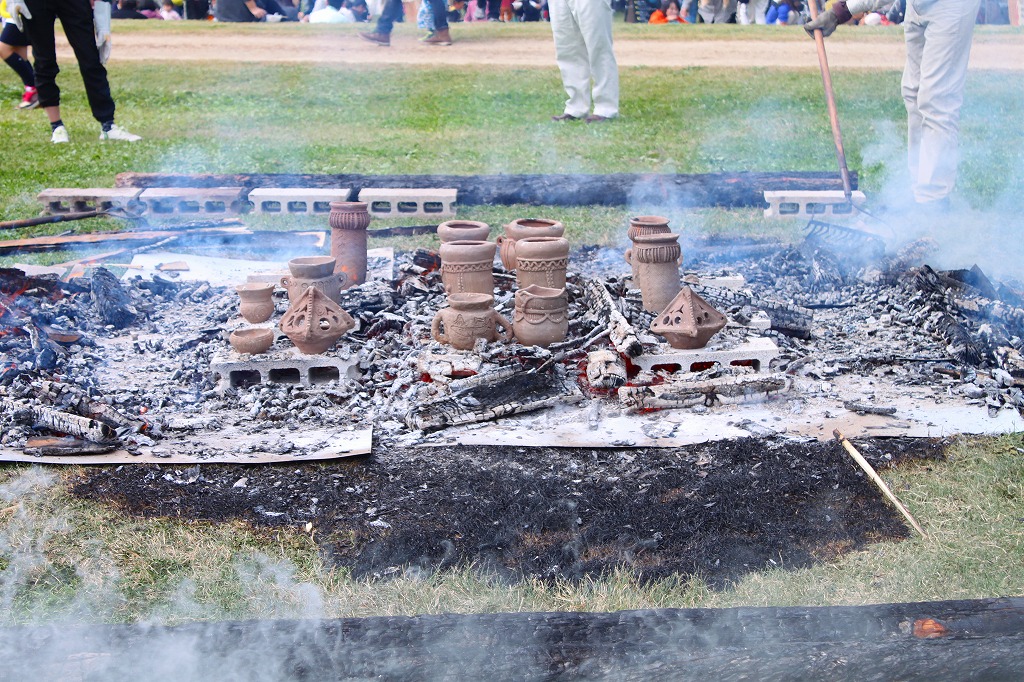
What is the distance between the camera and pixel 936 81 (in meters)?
9.59

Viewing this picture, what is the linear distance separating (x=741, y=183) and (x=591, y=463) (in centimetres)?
646

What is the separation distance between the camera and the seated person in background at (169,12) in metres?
23.3

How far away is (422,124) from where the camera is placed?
14688mm

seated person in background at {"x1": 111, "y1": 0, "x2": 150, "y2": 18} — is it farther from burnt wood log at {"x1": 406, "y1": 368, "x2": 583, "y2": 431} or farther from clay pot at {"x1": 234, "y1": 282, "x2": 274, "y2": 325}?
burnt wood log at {"x1": 406, "y1": 368, "x2": 583, "y2": 431}

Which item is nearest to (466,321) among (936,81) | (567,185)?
(567,185)

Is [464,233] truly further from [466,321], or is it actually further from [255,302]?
[255,302]

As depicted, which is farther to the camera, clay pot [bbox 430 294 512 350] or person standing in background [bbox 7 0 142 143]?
person standing in background [bbox 7 0 142 143]

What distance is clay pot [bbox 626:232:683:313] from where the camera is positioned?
6789 mm

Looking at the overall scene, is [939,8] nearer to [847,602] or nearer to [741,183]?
[741,183]

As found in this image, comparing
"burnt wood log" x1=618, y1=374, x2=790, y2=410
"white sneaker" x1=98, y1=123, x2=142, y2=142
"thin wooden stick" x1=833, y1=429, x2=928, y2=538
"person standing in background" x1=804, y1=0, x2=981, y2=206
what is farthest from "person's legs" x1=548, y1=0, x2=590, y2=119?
"thin wooden stick" x1=833, y1=429, x2=928, y2=538

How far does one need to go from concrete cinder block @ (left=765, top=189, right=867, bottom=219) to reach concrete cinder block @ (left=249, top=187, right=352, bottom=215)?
172 inches

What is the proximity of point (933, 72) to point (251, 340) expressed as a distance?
23.5ft

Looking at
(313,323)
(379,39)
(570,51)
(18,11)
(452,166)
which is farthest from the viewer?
(379,39)

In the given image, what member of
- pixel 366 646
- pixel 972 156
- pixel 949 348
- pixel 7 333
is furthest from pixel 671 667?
pixel 972 156
